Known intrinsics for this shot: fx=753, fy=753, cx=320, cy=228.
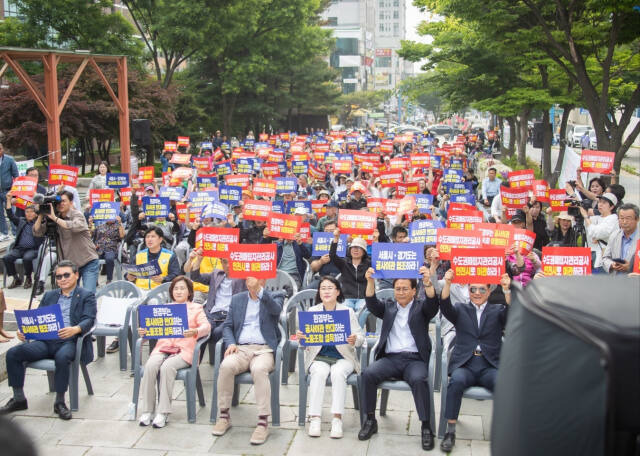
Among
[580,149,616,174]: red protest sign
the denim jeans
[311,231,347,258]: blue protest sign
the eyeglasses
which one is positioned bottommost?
the denim jeans

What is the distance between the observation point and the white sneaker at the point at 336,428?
6.77m

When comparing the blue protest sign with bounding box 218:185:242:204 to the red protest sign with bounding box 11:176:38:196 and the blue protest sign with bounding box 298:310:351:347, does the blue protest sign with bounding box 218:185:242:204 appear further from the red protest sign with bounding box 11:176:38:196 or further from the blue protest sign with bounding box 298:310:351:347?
the blue protest sign with bounding box 298:310:351:347

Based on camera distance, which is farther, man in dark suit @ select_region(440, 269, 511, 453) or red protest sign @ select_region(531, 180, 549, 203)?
red protest sign @ select_region(531, 180, 549, 203)

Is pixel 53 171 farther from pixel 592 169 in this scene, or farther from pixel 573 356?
pixel 573 356

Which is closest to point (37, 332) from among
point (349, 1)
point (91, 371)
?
point (91, 371)

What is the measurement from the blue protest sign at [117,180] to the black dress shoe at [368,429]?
10179 mm

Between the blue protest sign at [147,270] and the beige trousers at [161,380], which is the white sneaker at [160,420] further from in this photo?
the blue protest sign at [147,270]

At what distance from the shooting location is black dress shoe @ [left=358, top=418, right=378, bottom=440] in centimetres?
674

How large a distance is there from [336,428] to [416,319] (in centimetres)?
125

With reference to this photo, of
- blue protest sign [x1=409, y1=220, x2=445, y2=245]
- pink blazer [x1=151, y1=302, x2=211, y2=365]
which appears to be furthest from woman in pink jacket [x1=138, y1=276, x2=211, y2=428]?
blue protest sign [x1=409, y1=220, x2=445, y2=245]

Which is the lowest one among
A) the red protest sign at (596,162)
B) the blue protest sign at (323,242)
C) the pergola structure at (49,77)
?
the blue protest sign at (323,242)

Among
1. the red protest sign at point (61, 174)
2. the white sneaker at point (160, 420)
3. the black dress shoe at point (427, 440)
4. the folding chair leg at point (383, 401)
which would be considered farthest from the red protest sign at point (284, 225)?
the red protest sign at point (61, 174)

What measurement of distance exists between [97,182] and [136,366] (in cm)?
878

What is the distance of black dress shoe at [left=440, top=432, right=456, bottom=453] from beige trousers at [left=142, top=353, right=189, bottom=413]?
2553 millimetres
